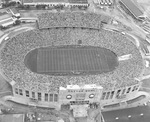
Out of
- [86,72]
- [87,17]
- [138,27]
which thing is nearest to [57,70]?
[86,72]

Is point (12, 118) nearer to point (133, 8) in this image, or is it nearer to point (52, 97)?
point (52, 97)

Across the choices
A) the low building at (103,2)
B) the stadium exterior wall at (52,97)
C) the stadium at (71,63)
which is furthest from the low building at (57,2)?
the stadium exterior wall at (52,97)

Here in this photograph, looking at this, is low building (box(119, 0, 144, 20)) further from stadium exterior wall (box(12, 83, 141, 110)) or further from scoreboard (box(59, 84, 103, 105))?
scoreboard (box(59, 84, 103, 105))

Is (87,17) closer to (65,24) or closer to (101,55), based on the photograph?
(65,24)

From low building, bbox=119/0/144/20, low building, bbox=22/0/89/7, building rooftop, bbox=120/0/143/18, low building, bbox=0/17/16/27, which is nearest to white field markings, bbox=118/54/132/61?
low building, bbox=119/0/144/20

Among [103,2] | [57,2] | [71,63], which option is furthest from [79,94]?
[103,2]
